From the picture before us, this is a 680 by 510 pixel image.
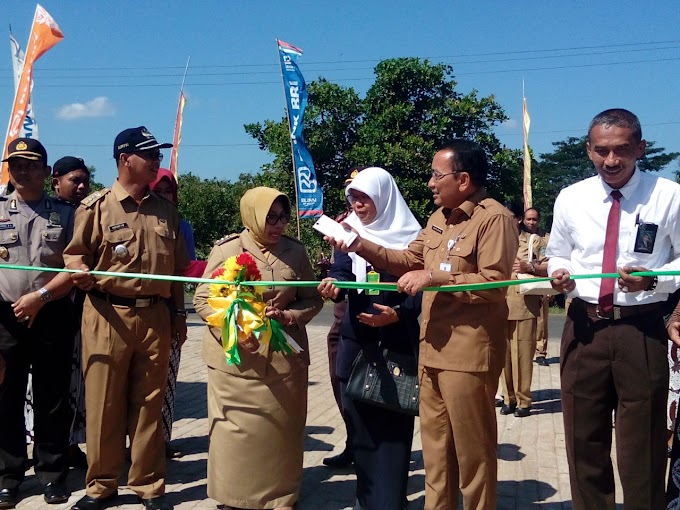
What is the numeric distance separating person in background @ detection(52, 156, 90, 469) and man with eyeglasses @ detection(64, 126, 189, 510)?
744 millimetres

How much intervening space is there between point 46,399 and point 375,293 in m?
2.36

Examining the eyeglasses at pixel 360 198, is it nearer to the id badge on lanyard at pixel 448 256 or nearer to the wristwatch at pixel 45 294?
the id badge on lanyard at pixel 448 256

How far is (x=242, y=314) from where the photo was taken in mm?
3822

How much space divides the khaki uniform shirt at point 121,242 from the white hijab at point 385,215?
1290 millimetres

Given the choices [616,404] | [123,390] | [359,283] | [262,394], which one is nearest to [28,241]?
[123,390]

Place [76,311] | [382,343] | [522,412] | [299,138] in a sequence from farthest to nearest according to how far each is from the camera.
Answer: [299,138] < [522,412] < [76,311] < [382,343]

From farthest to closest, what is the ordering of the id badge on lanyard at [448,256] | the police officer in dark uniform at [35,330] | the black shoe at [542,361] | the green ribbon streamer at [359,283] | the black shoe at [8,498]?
the black shoe at [542,361] → the police officer in dark uniform at [35,330] → the black shoe at [8,498] → the id badge on lanyard at [448,256] → the green ribbon streamer at [359,283]

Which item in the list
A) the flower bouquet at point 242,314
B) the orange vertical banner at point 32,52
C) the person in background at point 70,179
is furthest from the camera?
the orange vertical banner at point 32,52

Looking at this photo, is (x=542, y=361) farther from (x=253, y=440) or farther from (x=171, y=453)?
(x=253, y=440)

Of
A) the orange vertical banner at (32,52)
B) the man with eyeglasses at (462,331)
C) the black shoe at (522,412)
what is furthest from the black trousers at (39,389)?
the orange vertical banner at (32,52)

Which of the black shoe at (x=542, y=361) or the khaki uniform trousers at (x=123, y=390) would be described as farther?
the black shoe at (x=542, y=361)

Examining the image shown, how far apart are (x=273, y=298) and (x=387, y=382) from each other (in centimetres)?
84

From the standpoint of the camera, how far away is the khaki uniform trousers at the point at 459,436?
3381mm

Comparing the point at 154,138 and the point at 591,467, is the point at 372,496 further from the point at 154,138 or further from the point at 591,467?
the point at 154,138
